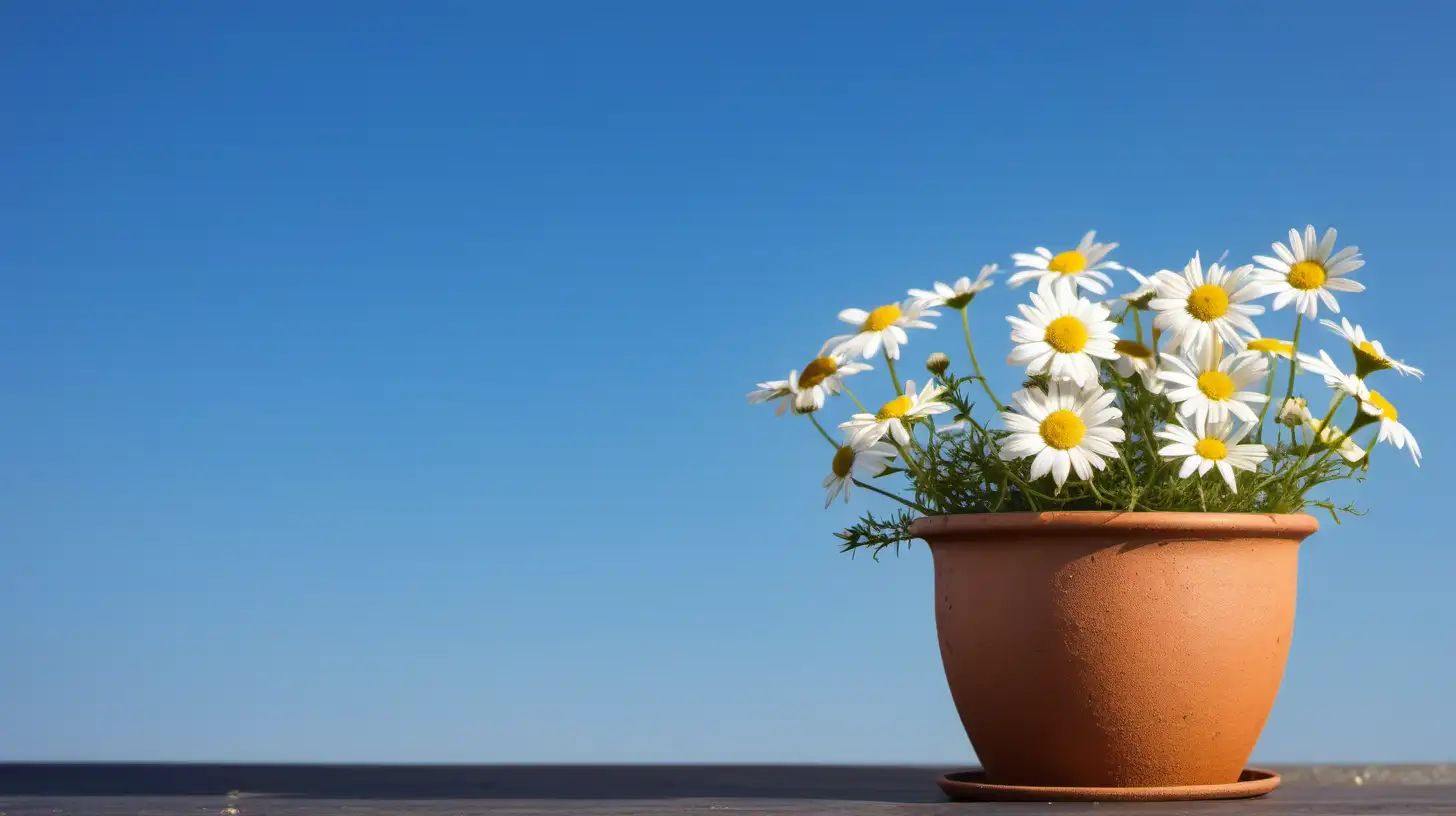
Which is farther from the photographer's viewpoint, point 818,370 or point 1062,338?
point 818,370

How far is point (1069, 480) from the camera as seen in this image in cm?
234

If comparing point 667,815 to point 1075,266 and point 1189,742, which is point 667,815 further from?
point 1075,266

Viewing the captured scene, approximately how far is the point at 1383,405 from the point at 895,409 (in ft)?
2.90

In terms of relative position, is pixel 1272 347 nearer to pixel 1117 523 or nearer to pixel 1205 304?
pixel 1205 304

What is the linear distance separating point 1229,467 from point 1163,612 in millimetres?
270

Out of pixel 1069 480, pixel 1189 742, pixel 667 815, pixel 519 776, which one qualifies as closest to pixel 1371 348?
pixel 1069 480

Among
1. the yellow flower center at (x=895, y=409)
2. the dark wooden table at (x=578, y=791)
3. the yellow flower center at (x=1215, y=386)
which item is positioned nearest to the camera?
the dark wooden table at (x=578, y=791)

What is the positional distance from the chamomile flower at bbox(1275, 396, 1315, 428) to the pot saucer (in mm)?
667

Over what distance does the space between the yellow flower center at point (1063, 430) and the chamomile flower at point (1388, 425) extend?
55 cm

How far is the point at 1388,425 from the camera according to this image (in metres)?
2.36

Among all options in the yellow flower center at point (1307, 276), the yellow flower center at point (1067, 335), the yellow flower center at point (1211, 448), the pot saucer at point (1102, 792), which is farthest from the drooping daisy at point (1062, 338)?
the pot saucer at point (1102, 792)

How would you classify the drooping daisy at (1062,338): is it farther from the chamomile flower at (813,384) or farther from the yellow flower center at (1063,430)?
the chamomile flower at (813,384)

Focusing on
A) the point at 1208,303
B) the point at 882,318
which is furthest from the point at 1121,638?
the point at 882,318

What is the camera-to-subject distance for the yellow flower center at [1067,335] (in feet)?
7.27
